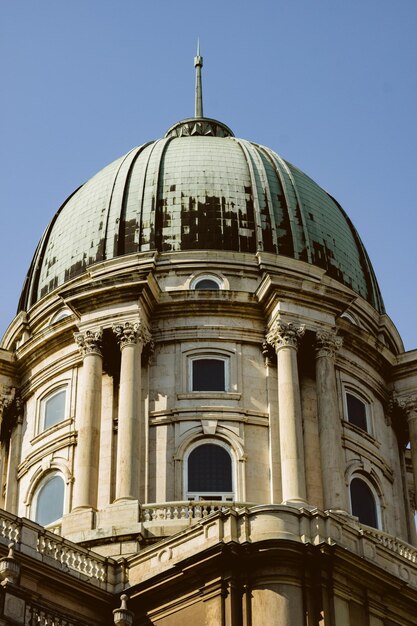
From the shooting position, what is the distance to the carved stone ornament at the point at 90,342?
48375 mm

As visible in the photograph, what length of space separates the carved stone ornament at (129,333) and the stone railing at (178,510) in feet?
21.8

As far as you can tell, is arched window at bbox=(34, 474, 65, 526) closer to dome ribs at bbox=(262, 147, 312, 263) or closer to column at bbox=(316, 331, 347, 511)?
column at bbox=(316, 331, 347, 511)

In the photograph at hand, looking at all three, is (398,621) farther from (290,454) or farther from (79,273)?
(79,273)

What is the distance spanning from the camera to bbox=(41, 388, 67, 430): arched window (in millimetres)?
50062

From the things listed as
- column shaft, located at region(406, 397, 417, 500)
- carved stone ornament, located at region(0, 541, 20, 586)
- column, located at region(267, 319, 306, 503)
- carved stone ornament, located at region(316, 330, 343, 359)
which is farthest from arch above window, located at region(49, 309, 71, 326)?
carved stone ornament, located at region(0, 541, 20, 586)

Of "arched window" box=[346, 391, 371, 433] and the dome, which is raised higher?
the dome

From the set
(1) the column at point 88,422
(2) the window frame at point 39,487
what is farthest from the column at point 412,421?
(2) the window frame at point 39,487

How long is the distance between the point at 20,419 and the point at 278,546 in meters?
17.6

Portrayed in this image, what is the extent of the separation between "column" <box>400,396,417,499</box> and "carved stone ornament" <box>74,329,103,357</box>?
39.9 feet

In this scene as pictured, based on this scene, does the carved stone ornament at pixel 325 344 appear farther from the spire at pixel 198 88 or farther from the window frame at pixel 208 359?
the spire at pixel 198 88

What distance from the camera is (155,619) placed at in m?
37.3

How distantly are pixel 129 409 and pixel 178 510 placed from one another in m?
4.39

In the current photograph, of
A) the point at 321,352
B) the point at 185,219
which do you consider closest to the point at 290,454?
the point at 321,352

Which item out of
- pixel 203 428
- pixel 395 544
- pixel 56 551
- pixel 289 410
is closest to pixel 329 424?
pixel 289 410
